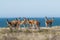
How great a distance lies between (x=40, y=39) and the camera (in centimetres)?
2912

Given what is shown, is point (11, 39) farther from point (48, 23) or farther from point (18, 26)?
point (48, 23)

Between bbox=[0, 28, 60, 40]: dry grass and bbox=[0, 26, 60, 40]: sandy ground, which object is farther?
bbox=[0, 28, 60, 40]: dry grass

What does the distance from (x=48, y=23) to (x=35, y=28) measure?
4389mm

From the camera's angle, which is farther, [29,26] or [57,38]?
[29,26]

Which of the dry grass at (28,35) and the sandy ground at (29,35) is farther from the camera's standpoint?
the dry grass at (28,35)

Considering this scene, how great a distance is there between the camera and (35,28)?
41906mm

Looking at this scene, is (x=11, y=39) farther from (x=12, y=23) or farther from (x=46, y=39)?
(x=12, y=23)

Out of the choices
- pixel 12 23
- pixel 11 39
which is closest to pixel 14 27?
pixel 12 23

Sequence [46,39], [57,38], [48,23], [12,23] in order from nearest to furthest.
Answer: [57,38] < [46,39] < [12,23] < [48,23]

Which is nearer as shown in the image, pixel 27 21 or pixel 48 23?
pixel 27 21

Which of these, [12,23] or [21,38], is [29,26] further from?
[21,38]

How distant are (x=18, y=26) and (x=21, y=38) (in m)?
12.0

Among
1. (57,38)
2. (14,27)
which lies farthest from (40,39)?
(14,27)

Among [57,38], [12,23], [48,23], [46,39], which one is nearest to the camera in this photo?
[57,38]
